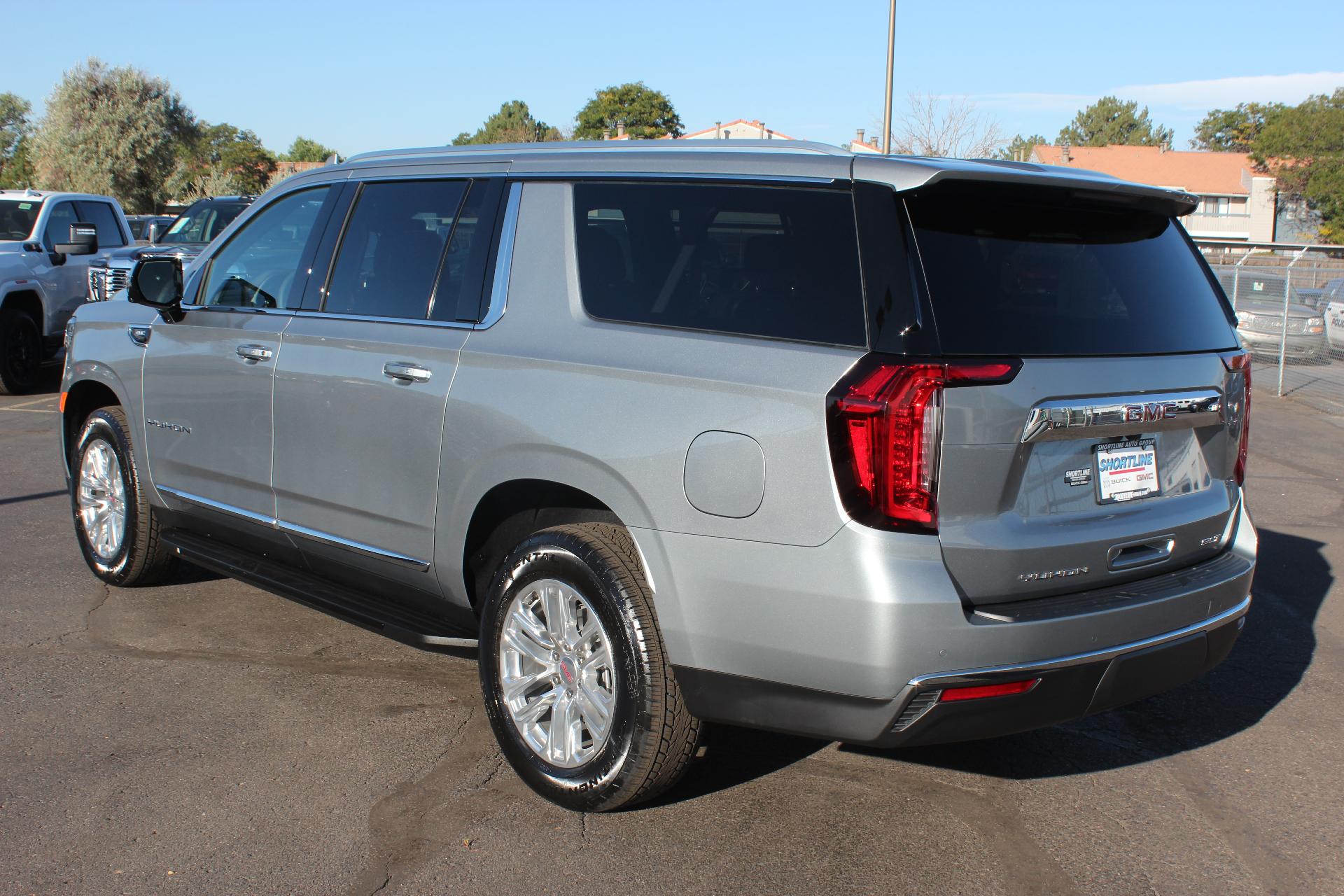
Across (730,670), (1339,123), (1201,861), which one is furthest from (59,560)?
(1339,123)

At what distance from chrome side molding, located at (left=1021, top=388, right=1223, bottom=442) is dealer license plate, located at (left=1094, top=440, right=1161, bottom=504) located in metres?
0.04

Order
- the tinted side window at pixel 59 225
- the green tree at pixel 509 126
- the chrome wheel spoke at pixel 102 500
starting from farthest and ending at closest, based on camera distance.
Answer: the green tree at pixel 509 126, the tinted side window at pixel 59 225, the chrome wheel spoke at pixel 102 500

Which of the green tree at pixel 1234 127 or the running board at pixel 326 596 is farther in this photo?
the green tree at pixel 1234 127

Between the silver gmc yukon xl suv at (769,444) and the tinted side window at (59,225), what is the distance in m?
10.7

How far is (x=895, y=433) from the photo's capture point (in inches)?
116

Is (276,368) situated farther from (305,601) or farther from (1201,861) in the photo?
Result: (1201,861)

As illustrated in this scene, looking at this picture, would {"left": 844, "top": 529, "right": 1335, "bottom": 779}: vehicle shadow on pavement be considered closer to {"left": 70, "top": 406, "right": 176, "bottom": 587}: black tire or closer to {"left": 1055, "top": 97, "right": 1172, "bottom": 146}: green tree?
{"left": 70, "top": 406, "right": 176, "bottom": 587}: black tire

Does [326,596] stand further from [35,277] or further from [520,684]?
[35,277]

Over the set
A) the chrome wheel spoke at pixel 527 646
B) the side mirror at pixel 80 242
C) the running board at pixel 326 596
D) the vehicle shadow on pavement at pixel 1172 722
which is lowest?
the vehicle shadow on pavement at pixel 1172 722

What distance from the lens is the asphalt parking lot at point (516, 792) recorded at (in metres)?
3.32

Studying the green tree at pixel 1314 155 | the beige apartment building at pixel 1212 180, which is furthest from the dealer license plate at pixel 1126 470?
the green tree at pixel 1314 155

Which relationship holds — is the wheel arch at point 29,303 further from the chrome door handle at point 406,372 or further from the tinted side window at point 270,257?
the chrome door handle at point 406,372

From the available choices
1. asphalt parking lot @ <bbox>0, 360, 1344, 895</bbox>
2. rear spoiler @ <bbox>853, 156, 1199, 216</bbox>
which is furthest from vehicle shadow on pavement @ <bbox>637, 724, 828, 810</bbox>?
rear spoiler @ <bbox>853, 156, 1199, 216</bbox>

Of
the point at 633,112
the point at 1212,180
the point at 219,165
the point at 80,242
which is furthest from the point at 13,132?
the point at 80,242
